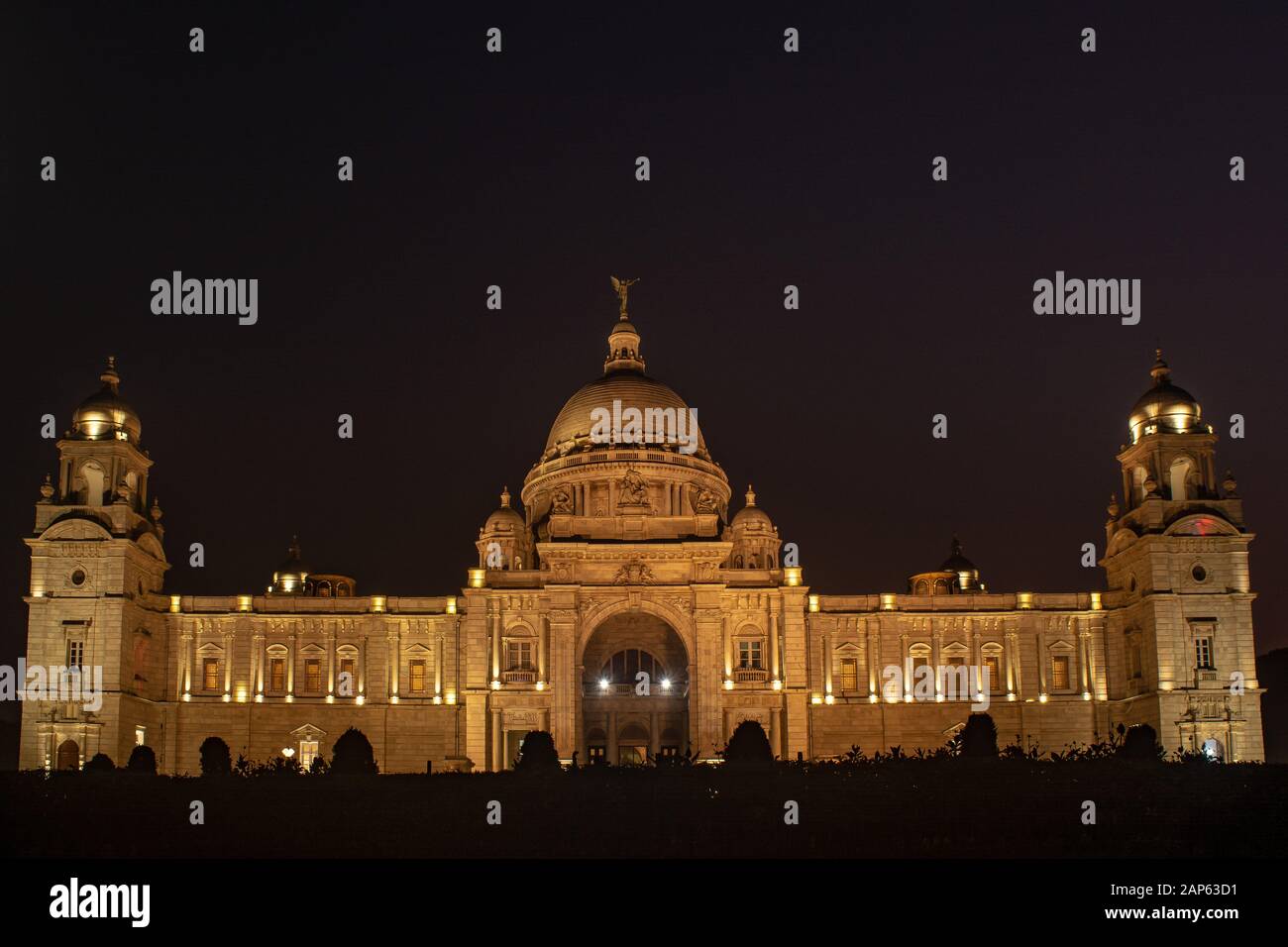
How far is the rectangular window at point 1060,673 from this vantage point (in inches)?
3275

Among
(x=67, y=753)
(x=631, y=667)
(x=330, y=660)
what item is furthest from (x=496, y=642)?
(x=67, y=753)

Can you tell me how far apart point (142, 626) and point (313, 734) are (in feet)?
33.4

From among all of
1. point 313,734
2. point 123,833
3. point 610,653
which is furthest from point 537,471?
point 123,833

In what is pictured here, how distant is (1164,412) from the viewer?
8069 cm

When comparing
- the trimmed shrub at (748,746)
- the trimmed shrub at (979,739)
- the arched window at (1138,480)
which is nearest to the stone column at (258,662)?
the trimmed shrub at (748,746)

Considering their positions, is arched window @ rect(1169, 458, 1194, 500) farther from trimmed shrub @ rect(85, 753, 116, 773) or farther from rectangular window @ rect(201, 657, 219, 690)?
trimmed shrub @ rect(85, 753, 116, 773)

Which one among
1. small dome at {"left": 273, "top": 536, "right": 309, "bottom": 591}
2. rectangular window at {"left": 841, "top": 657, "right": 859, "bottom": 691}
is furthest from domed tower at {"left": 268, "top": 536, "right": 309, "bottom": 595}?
rectangular window at {"left": 841, "top": 657, "right": 859, "bottom": 691}

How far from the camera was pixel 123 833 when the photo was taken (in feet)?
157

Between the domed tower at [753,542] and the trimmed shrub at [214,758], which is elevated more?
the domed tower at [753,542]

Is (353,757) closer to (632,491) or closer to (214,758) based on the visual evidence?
(214,758)

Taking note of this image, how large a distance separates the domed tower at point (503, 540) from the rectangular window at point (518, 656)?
756 centimetres

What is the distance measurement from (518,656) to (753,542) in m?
15.4

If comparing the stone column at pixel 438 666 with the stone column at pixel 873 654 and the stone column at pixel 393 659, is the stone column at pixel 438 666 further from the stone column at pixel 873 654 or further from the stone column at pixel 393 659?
the stone column at pixel 873 654

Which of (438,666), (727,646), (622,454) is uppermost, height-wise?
(622,454)
